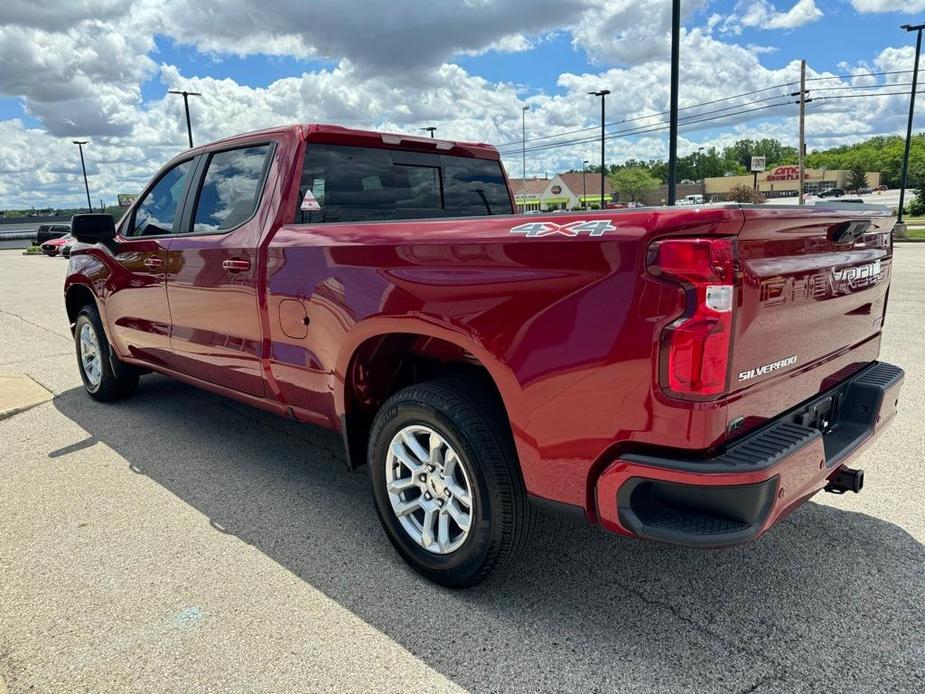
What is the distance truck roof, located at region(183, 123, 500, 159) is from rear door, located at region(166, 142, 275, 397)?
96mm

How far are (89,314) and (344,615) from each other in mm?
4184

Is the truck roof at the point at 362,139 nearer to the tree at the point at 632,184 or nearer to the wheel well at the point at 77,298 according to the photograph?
the wheel well at the point at 77,298

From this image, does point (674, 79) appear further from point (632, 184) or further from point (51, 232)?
point (632, 184)

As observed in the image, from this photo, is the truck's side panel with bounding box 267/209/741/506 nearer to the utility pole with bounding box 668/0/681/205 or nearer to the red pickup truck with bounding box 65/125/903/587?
the red pickup truck with bounding box 65/125/903/587

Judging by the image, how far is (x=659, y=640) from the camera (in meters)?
2.47

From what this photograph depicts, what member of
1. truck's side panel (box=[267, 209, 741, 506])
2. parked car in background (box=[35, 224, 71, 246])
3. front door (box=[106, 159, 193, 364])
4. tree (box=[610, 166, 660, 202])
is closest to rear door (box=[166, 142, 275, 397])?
front door (box=[106, 159, 193, 364])

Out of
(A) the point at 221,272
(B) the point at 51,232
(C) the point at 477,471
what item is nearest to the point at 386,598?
(C) the point at 477,471

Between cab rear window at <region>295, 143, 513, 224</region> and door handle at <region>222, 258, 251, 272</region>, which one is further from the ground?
cab rear window at <region>295, 143, 513, 224</region>

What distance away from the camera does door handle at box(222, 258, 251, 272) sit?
3.58 meters

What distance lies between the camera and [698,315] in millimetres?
1980

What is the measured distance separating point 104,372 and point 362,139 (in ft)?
10.6

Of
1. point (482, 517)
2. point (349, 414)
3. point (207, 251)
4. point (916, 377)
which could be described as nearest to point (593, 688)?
point (482, 517)

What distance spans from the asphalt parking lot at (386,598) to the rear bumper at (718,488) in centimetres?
55

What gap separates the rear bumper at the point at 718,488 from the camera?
2045 mm
